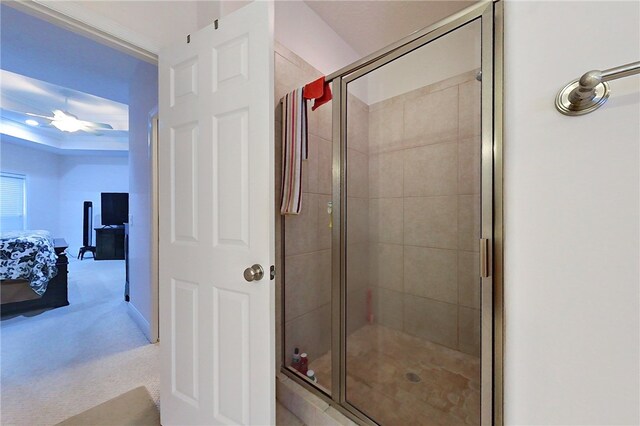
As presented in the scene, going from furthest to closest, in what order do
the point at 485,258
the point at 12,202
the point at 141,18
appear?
the point at 12,202 → the point at 141,18 → the point at 485,258

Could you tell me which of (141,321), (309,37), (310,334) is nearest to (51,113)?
(141,321)

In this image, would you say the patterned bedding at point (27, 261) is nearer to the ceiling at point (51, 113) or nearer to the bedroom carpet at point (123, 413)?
the ceiling at point (51, 113)

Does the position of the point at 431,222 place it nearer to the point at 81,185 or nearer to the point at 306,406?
the point at 306,406

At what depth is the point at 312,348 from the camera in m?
1.82

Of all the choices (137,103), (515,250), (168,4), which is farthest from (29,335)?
(515,250)

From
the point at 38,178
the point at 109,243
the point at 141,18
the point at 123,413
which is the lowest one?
the point at 123,413

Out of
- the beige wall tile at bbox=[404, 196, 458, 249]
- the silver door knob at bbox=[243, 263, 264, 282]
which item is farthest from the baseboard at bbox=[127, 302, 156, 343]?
the beige wall tile at bbox=[404, 196, 458, 249]

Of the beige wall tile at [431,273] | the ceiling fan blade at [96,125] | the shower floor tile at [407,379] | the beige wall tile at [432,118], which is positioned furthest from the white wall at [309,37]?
the ceiling fan blade at [96,125]

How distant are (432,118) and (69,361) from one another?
11.2ft

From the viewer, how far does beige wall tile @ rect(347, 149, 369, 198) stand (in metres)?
1.56

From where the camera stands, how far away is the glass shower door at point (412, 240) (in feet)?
4.56

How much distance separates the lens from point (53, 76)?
8.18 ft

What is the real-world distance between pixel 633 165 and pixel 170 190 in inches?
69.6

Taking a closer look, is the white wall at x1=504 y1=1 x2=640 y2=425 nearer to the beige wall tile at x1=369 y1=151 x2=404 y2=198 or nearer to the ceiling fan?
the beige wall tile at x1=369 y1=151 x2=404 y2=198
